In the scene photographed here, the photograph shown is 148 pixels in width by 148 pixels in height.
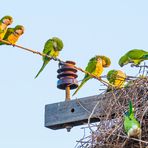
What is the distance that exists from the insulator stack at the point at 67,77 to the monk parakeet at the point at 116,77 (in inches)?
6.9

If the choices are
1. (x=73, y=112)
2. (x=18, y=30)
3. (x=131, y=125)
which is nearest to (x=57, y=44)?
(x=18, y=30)

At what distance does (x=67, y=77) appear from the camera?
296 cm

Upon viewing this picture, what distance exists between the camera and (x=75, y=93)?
122 inches

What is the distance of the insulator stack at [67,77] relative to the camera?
116 inches

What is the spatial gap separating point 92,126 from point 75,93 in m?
0.46

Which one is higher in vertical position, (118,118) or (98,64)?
(98,64)

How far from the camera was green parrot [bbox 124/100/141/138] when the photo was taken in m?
2.43

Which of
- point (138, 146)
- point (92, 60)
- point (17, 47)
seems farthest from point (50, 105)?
point (92, 60)

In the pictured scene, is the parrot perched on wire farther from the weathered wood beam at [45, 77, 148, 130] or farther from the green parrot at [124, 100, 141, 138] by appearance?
the green parrot at [124, 100, 141, 138]

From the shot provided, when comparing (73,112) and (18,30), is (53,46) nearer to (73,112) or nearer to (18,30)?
(18,30)

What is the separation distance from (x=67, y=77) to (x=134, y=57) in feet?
1.70

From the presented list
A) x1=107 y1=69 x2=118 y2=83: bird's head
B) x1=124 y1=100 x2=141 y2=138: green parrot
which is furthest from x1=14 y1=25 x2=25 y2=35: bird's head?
x1=124 y1=100 x2=141 y2=138: green parrot

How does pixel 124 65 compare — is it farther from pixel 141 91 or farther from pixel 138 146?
pixel 138 146

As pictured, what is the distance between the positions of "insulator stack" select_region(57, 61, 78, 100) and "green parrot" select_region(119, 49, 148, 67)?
0.40 metres
